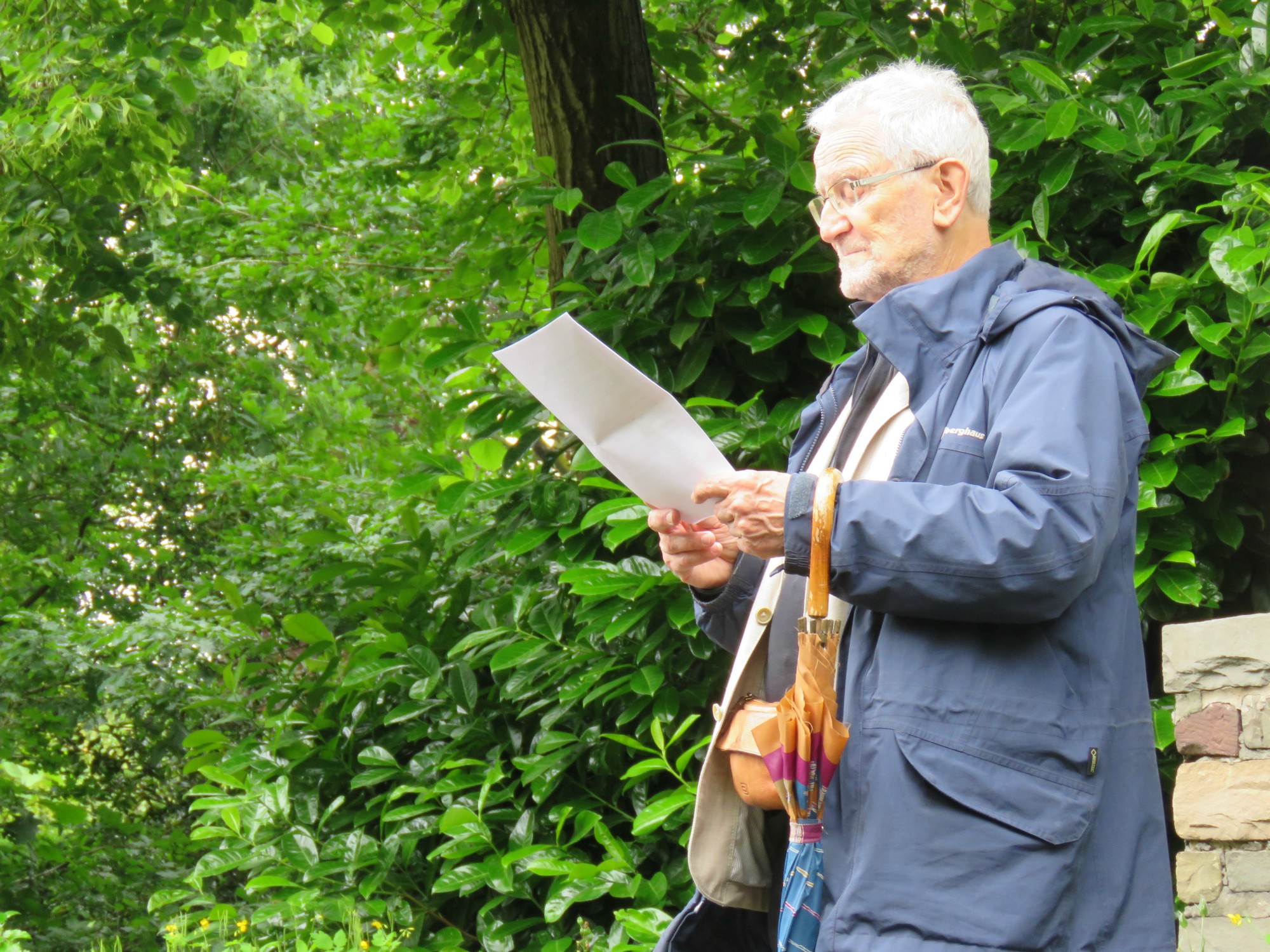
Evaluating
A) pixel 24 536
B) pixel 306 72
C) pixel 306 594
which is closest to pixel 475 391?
pixel 306 594

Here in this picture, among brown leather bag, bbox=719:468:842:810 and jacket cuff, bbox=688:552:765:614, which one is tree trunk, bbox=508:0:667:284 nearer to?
jacket cuff, bbox=688:552:765:614

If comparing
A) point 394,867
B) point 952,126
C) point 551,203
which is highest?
point 551,203

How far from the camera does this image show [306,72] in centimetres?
947

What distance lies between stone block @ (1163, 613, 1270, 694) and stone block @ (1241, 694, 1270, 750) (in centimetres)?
3

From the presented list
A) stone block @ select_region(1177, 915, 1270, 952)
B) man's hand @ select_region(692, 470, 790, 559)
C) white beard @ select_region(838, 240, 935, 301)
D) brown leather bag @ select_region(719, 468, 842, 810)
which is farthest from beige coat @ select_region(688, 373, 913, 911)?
stone block @ select_region(1177, 915, 1270, 952)

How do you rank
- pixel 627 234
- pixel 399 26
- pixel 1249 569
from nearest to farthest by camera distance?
pixel 1249 569
pixel 627 234
pixel 399 26

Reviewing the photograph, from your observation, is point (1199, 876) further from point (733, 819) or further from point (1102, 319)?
point (1102, 319)

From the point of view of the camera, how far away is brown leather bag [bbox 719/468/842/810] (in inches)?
54.2

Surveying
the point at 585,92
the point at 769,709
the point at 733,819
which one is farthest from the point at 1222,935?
the point at 585,92

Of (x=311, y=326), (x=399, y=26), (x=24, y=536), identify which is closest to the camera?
(x=399, y=26)

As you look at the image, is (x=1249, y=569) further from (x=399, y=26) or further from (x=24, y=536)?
(x=24, y=536)

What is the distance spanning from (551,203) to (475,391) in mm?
608

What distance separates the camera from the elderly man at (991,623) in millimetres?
1309

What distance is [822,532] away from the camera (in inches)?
54.2
